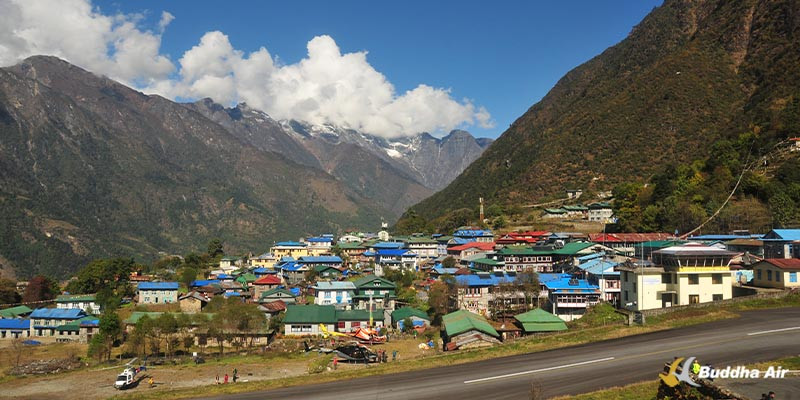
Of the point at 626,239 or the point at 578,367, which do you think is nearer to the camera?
the point at 578,367

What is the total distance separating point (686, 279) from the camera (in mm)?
35000

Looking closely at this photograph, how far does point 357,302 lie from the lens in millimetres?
56469

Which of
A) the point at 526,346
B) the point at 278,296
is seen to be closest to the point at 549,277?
the point at 526,346

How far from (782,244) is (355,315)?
36.4 m

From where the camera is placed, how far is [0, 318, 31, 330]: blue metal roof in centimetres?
5803

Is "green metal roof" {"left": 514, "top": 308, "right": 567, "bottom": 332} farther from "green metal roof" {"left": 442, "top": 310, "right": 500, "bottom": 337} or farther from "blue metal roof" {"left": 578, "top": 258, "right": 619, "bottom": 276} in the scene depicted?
"blue metal roof" {"left": 578, "top": 258, "right": 619, "bottom": 276}

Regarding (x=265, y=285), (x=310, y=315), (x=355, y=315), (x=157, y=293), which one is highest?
(x=265, y=285)

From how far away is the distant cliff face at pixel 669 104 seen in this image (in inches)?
4505

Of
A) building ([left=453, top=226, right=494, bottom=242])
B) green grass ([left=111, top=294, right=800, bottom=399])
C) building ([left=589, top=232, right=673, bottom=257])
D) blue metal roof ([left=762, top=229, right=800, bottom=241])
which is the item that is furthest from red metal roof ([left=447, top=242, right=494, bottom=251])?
green grass ([left=111, top=294, right=800, bottom=399])

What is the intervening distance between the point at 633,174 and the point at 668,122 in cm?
1901

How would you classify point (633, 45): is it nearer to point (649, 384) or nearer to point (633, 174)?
point (633, 174)

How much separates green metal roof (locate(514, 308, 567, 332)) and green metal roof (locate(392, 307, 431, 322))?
11008 mm

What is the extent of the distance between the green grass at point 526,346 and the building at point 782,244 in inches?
513

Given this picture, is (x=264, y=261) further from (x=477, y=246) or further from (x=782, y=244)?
(x=782, y=244)
